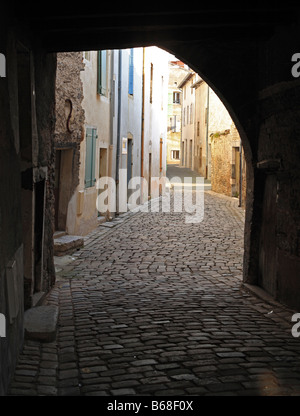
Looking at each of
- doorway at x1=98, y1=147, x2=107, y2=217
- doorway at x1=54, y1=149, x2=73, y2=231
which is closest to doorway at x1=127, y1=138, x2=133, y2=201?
doorway at x1=98, y1=147, x2=107, y2=217

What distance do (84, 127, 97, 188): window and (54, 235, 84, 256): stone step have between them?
205 centimetres

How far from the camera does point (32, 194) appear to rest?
6750 millimetres

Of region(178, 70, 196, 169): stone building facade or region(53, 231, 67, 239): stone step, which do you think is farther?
region(178, 70, 196, 169): stone building facade

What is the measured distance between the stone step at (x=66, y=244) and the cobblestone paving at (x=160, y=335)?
0.20 metres

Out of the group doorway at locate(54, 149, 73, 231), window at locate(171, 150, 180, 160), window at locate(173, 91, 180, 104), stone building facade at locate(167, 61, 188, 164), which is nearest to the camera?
doorway at locate(54, 149, 73, 231)

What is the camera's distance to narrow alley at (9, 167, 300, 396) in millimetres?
4727

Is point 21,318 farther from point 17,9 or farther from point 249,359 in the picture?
point 17,9

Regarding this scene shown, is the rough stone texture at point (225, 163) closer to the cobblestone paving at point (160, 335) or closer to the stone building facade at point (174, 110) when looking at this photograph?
the cobblestone paving at point (160, 335)

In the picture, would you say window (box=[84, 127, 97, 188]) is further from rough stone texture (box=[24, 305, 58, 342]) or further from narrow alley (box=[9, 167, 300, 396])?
rough stone texture (box=[24, 305, 58, 342])

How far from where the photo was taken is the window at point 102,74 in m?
14.6

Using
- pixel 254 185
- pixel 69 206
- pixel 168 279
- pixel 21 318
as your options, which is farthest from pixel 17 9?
pixel 69 206

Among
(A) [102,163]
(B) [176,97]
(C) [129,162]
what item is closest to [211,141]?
(C) [129,162]

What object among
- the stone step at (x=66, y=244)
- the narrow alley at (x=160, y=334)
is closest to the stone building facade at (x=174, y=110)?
the stone step at (x=66, y=244)

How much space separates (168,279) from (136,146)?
43.3 feet
